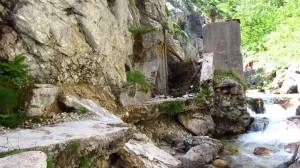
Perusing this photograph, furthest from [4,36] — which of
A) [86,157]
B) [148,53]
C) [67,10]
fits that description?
[148,53]

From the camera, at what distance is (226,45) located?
43.0 feet

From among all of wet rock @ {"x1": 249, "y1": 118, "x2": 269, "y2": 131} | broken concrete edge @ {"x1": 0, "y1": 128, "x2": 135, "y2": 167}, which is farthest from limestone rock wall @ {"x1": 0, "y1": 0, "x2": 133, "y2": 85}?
wet rock @ {"x1": 249, "y1": 118, "x2": 269, "y2": 131}

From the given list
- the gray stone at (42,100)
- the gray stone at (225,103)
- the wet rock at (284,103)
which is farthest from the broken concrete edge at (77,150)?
the wet rock at (284,103)

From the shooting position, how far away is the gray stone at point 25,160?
8.19 ft

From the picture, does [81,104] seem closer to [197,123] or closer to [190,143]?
[190,143]

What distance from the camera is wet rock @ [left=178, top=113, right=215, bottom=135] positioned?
9484mm

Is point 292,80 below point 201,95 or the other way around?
the other way around

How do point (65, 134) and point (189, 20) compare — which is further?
point (189, 20)

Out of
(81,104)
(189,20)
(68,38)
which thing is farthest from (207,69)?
(189,20)

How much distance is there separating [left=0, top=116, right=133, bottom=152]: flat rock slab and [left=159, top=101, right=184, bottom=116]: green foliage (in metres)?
3.59

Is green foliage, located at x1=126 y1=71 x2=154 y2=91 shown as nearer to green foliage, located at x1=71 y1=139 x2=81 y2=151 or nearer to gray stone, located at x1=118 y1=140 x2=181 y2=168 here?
gray stone, located at x1=118 y1=140 x2=181 y2=168

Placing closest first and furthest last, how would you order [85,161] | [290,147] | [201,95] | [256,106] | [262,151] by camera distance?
1. [85,161]
2. [262,151]
3. [290,147]
4. [201,95]
5. [256,106]

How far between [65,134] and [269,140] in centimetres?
775

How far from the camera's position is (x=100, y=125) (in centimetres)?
480
